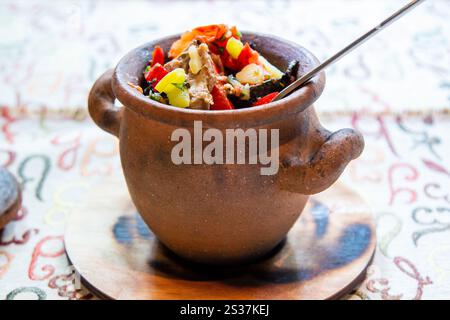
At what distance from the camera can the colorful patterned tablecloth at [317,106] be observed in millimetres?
1118

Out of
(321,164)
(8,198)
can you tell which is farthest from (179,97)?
(8,198)

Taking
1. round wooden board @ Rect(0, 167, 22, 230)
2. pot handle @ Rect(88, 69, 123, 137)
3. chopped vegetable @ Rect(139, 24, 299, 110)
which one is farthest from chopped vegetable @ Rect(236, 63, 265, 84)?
round wooden board @ Rect(0, 167, 22, 230)

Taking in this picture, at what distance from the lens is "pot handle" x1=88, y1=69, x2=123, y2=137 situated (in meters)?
1.11

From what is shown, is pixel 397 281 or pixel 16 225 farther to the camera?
pixel 16 225

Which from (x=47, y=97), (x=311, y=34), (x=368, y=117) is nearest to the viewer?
(x=368, y=117)

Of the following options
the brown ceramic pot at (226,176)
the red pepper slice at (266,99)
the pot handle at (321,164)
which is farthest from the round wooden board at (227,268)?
the red pepper slice at (266,99)

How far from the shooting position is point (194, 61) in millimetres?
1019

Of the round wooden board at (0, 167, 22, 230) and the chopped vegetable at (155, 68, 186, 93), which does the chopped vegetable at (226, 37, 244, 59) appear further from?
the round wooden board at (0, 167, 22, 230)

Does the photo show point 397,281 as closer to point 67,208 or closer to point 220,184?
point 220,184

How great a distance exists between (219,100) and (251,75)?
0.09 m

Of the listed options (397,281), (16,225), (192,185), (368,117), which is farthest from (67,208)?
(368,117)

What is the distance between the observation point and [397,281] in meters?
1.06

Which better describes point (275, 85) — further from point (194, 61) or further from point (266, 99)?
point (194, 61)
